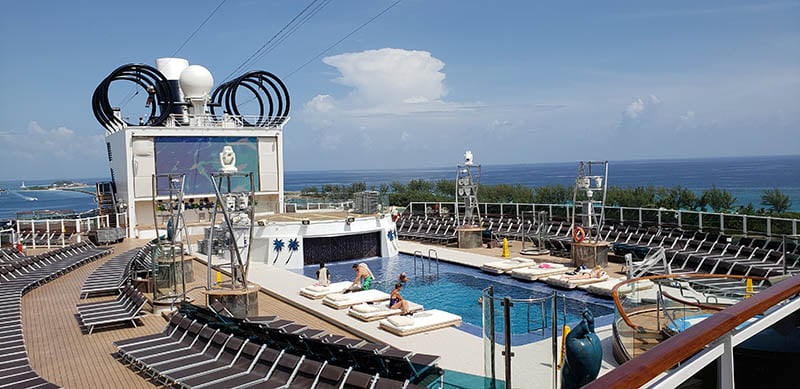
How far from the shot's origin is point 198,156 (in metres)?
26.0

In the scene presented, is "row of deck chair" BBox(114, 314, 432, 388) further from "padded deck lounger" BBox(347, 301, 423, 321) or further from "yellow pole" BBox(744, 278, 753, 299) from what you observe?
"yellow pole" BBox(744, 278, 753, 299)

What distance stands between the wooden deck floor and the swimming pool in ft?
10.8

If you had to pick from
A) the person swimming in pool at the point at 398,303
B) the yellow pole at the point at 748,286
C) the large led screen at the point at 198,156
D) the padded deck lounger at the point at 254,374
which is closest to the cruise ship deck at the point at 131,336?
the person swimming in pool at the point at 398,303

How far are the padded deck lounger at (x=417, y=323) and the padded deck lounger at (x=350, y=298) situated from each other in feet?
5.46

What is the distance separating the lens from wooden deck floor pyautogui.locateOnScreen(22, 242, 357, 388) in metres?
7.78

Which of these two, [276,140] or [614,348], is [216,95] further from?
[614,348]

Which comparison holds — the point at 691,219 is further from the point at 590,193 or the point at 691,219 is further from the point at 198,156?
the point at 198,156

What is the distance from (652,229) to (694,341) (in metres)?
18.0

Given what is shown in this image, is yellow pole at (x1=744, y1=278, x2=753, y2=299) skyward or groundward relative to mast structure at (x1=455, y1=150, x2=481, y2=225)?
groundward

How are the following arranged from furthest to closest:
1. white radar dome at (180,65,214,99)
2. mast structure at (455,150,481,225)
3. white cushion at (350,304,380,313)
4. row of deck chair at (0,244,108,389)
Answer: white radar dome at (180,65,214,99), mast structure at (455,150,481,225), white cushion at (350,304,380,313), row of deck chair at (0,244,108,389)

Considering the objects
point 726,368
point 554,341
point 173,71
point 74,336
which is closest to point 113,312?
point 74,336

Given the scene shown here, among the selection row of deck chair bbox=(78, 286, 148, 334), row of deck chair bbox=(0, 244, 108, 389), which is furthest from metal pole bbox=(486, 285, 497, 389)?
row of deck chair bbox=(78, 286, 148, 334)

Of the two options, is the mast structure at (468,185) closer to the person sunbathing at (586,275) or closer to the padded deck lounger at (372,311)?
the person sunbathing at (586,275)

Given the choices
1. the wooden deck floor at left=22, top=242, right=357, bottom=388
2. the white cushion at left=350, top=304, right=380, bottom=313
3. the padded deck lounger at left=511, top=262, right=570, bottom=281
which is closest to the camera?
the wooden deck floor at left=22, top=242, right=357, bottom=388
